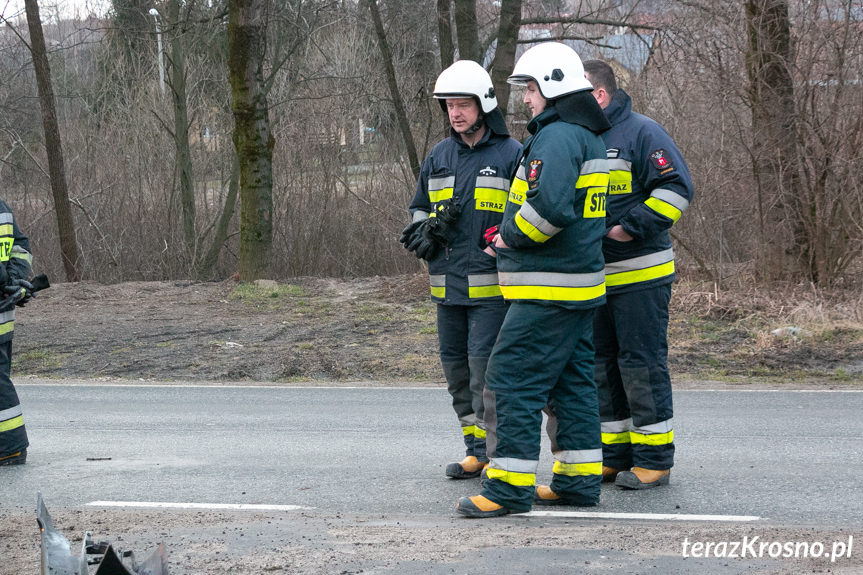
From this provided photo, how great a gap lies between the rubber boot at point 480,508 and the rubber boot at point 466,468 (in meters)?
0.89

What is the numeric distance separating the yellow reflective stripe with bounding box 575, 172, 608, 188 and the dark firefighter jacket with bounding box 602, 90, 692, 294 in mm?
486

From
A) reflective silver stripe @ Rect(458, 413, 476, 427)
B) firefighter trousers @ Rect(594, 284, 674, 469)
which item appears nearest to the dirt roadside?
reflective silver stripe @ Rect(458, 413, 476, 427)

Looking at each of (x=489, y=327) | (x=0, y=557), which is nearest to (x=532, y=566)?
(x=489, y=327)

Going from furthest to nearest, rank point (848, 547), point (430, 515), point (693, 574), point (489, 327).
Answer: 1. point (489, 327)
2. point (430, 515)
3. point (848, 547)
4. point (693, 574)

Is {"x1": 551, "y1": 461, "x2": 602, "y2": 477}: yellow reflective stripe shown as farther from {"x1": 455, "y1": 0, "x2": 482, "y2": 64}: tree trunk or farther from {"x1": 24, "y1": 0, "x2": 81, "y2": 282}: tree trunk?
{"x1": 24, "y1": 0, "x2": 81, "y2": 282}: tree trunk

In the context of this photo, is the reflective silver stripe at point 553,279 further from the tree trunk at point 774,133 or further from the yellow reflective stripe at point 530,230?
the tree trunk at point 774,133

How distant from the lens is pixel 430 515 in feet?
17.0

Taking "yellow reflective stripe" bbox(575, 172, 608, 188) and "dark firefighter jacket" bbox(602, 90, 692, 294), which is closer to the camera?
"yellow reflective stripe" bbox(575, 172, 608, 188)

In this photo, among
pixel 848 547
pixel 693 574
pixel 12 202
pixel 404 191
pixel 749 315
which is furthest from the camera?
pixel 12 202

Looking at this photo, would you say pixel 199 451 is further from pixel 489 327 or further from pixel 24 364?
pixel 24 364

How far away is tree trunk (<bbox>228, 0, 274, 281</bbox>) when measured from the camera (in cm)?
1677

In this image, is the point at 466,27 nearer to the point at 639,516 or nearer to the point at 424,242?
the point at 424,242

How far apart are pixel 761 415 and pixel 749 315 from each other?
4.63 metres

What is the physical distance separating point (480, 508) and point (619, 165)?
2067 mm
